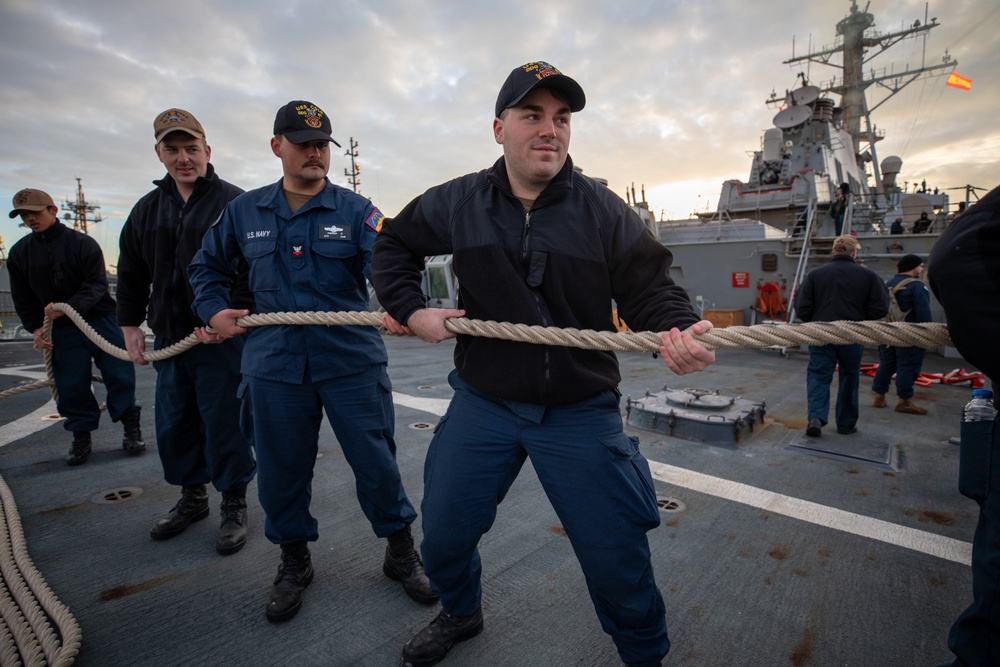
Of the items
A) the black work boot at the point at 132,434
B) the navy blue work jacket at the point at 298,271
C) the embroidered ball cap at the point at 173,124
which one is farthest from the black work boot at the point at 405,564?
the black work boot at the point at 132,434

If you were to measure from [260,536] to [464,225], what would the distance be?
2.05m

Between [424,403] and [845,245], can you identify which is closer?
[845,245]

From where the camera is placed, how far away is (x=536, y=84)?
1.53 metres

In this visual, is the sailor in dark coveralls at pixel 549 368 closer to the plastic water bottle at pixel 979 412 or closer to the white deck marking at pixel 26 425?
the plastic water bottle at pixel 979 412

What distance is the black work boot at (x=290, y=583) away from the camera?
6.37 ft

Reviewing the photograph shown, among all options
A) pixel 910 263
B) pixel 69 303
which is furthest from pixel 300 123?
pixel 910 263

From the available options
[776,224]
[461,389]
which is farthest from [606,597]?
[776,224]

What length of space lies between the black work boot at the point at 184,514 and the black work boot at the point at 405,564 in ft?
4.03

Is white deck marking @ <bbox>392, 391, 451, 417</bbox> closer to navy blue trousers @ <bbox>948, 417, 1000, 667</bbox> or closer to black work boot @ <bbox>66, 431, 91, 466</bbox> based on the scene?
black work boot @ <bbox>66, 431, 91, 466</bbox>

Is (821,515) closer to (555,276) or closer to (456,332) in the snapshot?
(555,276)

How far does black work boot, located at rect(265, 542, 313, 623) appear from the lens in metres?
1.94

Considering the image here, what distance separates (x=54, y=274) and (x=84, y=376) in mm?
787

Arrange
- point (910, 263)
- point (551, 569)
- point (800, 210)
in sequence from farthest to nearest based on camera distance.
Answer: point (800, 210)
point (910, 263)
point (551, 569)

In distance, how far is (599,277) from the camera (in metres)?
1.61
